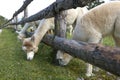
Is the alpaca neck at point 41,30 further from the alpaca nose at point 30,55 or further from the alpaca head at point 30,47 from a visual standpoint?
the alpaca nose at point 30,55

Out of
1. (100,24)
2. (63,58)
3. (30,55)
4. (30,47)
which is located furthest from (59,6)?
(30,55)

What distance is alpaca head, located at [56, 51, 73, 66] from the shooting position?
7.27 meters

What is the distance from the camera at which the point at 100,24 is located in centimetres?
671

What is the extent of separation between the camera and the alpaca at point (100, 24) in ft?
21.3

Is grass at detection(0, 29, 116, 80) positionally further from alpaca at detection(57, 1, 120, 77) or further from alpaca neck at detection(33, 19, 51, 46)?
alpaca neck at detection(33, 19, 51, 46)

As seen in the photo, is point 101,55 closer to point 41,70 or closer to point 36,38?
point 41,70

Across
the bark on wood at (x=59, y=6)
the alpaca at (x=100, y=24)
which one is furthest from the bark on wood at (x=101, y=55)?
the alpaca at (x=100, y=24)

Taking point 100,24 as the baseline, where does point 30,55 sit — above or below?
below

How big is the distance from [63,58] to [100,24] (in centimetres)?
133

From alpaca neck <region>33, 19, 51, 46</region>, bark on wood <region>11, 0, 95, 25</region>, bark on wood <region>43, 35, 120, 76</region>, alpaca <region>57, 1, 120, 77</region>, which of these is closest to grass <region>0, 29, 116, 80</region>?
alpaca <region>57, 1, 120, 77</region>

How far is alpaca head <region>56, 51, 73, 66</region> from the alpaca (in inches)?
21.0

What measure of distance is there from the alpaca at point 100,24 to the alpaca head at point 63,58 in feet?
1.75

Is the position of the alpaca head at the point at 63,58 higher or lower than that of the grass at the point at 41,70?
higher

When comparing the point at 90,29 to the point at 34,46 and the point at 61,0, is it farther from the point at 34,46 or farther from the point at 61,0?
the point at 34,46
